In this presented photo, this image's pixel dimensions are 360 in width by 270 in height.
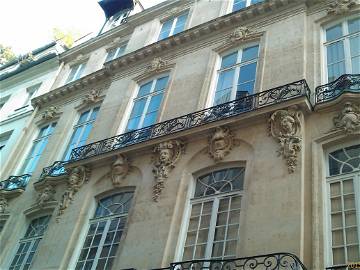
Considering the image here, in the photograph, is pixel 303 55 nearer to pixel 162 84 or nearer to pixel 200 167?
pixel 200 167

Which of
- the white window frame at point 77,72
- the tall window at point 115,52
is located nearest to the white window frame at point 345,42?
the tall window at point 115,52

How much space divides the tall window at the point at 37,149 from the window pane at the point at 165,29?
5.51m

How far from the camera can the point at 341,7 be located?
36.9ft

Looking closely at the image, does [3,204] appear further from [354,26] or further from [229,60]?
[354,26]

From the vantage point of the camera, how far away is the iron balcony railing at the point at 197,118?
973 cm

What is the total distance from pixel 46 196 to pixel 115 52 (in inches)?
308

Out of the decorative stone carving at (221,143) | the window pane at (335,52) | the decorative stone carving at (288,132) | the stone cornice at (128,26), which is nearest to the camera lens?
the decorative stone carving at (288,132)

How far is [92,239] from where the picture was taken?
10586 millimetres

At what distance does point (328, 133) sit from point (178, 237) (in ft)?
12.4

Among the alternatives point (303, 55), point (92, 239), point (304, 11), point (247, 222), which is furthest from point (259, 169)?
point (304, 11)

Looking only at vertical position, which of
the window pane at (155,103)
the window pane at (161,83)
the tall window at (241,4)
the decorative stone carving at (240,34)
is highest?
the tall window at (241,4)

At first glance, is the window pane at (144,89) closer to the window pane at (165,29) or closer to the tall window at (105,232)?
the window pane at (165,29)

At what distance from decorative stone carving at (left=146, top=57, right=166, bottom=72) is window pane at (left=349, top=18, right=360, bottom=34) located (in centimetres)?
582

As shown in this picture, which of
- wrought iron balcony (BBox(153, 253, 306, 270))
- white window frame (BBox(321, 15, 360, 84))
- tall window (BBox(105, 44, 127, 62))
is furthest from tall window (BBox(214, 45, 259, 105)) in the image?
tall window (BBox(105, 44, 127, 62))
